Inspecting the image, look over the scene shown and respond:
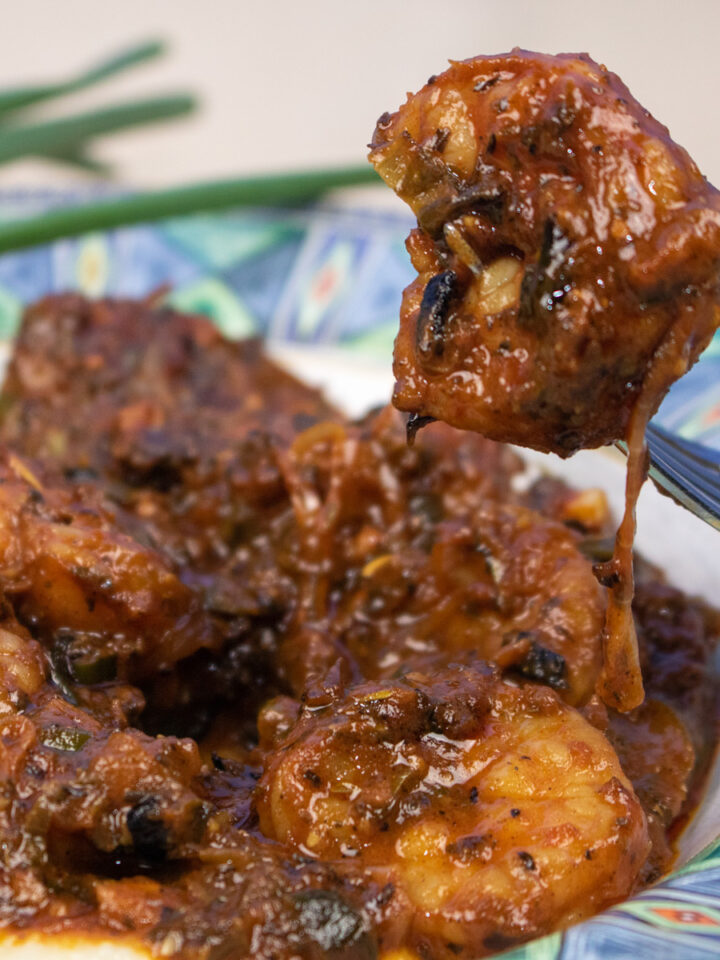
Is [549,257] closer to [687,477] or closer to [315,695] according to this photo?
[687,477]

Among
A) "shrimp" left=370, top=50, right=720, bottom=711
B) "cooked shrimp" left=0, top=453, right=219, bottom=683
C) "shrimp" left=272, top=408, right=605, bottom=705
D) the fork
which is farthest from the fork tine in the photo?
"cooked shrimp" left=0, top=453, right=219, bottom=683

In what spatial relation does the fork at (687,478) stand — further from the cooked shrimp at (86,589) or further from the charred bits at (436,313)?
the cooked shrimp at (86,589)

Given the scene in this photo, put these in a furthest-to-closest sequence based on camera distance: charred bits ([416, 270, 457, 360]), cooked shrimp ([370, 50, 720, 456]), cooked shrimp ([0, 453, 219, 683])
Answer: cooked shrimp ([0, 453, 219, 683]) < charred bits ([416, 270, 457, 360]) < cooked shrimp ([370, 50, 720, 456])

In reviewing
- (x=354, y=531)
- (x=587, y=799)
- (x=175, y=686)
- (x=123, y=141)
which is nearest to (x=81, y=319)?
(x=354, y=531)

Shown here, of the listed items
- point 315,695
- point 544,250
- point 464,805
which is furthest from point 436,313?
point 464,805

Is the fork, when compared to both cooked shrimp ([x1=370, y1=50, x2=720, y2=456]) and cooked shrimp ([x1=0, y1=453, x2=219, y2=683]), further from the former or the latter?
cooked shrimp ([x1=0, y1=453, x2=219, y2=683])

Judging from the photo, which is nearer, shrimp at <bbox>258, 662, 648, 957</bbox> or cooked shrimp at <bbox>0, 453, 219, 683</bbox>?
shrimp at <bbox>258, 662, 648, 957</bbox>
